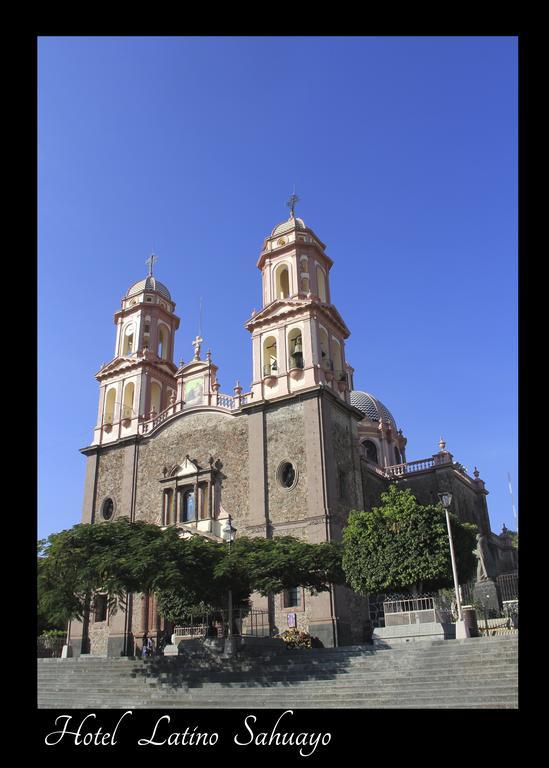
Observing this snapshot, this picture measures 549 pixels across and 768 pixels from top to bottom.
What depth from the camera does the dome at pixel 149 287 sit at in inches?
1644

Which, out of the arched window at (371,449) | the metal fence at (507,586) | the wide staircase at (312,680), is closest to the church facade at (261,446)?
the wide staircase at (312,680)

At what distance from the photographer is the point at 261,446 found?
30.1 meters

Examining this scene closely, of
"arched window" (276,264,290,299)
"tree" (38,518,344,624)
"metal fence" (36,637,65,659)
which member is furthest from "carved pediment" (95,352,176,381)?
"tree" (38,518,344,624)

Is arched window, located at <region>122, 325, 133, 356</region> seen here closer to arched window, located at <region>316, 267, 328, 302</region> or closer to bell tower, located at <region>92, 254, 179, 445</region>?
bell tower, located at <region>92, 254, 179, 445</region>

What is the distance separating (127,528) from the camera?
22.3 m

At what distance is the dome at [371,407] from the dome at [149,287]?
1765cm

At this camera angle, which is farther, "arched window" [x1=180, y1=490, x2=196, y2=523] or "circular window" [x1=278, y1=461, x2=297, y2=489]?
"arched window" [x1=180, y1=490, x2=196, y2=523]

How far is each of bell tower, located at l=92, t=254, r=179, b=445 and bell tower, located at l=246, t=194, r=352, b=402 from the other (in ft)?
27.1

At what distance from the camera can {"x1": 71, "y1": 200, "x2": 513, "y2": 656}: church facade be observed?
27984 millimetres

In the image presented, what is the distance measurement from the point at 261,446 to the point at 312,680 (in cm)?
1355
